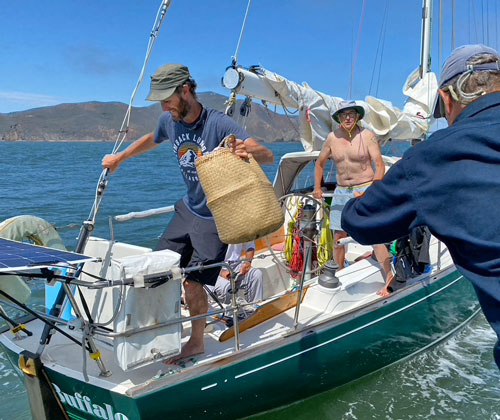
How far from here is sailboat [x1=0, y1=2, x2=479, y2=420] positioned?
2.84 meters

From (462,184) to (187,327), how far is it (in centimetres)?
313

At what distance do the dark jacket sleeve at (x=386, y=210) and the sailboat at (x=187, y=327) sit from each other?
152 centimetres

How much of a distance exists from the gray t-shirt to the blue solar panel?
43.2 inches

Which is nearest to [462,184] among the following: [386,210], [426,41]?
[386,210]

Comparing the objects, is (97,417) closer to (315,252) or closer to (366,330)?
(366,330)

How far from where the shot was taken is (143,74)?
156 inches

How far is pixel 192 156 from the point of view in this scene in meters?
3.38

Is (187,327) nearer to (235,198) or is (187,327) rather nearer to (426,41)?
(235,198)

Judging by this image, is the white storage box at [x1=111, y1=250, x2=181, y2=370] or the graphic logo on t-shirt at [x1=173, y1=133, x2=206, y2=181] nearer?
the white storage box at [x1=111, y1=250, x2=181, y2=370]

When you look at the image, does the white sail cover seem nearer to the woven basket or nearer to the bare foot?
the woven basket

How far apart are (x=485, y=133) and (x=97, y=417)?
2993 millimetres

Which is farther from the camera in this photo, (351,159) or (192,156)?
(351,159)

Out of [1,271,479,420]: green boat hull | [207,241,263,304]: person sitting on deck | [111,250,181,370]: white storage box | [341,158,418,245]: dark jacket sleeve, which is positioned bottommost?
[1,271,479,420]: green boat hull

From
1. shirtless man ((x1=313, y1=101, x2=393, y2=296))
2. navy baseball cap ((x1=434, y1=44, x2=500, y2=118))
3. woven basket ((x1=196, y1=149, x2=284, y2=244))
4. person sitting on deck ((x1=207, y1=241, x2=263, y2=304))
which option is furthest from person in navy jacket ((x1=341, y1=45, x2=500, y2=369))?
shirtless man ((x1=313, y1=101, x2=393, y2=296))
